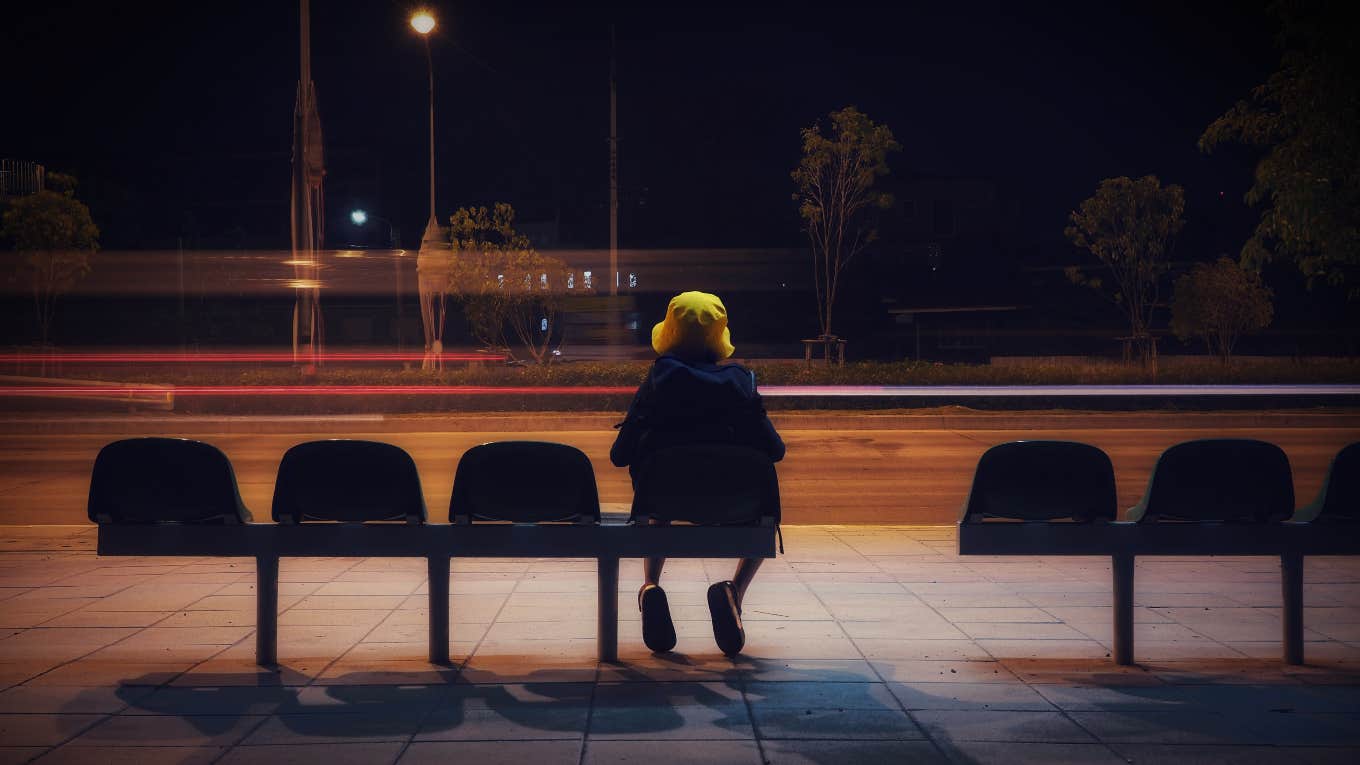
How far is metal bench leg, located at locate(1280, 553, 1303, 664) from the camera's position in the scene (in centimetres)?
536

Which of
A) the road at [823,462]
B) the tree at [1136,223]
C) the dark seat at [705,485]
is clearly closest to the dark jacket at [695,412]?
the dark seat at [705,485]

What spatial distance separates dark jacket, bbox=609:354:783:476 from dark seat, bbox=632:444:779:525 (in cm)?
22

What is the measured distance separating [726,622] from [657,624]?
1.11 feet

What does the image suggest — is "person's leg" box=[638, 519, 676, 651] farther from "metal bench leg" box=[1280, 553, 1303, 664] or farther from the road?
the road

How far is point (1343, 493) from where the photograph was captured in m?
5.37

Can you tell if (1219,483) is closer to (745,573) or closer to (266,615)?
(745,573)

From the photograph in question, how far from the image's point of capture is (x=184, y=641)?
580cm

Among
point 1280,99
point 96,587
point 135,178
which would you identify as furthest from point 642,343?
point 96,587

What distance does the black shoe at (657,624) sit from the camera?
216 inches

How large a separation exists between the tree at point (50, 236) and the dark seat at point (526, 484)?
122ft

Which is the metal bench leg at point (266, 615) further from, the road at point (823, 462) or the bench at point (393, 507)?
the road at point (823, 462)

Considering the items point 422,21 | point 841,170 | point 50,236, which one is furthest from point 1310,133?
point 50,236

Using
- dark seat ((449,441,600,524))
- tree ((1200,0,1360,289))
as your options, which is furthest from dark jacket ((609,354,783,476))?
tree ((1200,0,1360,289))

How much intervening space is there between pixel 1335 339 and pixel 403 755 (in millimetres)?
48471
